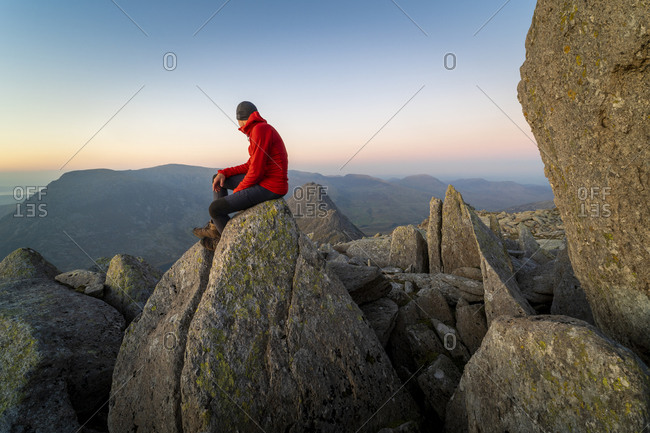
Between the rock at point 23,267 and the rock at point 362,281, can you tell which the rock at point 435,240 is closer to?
the rock at point 362,281

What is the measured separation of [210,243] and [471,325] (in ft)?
34.5

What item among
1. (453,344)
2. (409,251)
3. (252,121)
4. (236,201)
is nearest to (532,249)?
(409,251)

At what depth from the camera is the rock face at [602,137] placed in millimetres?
6621

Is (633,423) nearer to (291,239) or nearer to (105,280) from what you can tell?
(291,239)

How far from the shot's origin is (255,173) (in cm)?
966

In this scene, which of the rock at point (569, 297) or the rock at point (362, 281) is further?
the rock at point (362, 281)

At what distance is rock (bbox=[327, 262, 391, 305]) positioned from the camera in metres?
12.7

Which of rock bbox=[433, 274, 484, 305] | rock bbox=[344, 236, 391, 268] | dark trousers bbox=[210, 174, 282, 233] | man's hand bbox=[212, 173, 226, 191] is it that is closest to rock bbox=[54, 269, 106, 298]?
dark trousers bbox=[210, 174, 282, 233]

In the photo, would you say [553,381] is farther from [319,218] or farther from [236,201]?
[319,218]

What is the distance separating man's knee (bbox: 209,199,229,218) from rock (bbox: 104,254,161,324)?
25.9 feet

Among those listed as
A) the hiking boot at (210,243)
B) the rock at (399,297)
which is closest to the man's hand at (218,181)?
the hiking boot at (210,243)

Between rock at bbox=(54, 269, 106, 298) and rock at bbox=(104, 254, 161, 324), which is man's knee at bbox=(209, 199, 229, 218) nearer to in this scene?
rock at bbox=(104, 254, 161, 324)

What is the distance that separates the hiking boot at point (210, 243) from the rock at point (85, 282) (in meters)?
7.74

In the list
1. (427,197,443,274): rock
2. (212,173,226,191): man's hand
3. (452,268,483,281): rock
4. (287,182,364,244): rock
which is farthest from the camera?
(287,182,364,244): rock
